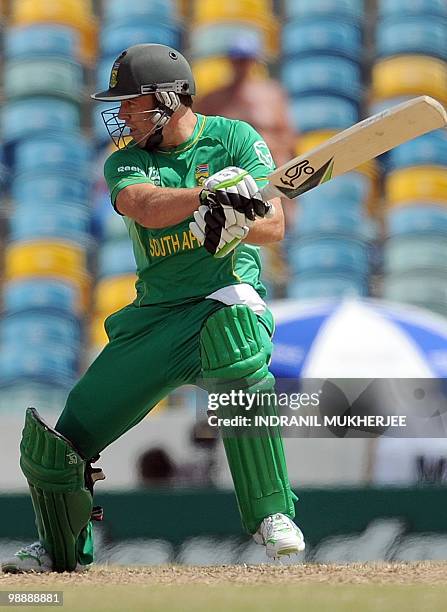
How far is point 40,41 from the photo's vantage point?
18.8 ft

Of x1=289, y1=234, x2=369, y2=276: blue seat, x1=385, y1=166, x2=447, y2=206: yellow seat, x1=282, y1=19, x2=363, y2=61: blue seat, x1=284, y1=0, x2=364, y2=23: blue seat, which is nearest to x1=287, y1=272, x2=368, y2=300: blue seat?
x1=289, y1=234, x2=369, y2=276: blue seat

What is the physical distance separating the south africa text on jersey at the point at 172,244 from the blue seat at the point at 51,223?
259 centimetres

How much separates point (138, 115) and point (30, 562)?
101 centimetres

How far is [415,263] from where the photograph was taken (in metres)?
5.05

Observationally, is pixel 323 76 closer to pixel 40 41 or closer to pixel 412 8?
pixel 412 8

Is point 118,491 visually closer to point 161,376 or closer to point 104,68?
point 161,376

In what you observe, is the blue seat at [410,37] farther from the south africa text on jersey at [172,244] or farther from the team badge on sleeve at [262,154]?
the south africa text on jersey at [172,244]

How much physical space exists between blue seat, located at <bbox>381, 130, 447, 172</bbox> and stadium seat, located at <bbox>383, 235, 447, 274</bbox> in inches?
14.9

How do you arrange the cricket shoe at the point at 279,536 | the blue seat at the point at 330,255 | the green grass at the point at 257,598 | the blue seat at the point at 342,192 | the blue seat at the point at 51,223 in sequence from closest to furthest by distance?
1. the green grass at the point at 257,598
2. the cricket shoe at the point at 279,536
3. the blue seat at the point at 330,255
4. the blue seat at the point at 51,223
5. the blue seat at the point at 342,192

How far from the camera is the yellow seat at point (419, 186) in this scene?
5.32 meters

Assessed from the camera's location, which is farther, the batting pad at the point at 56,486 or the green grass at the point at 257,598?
the batting pad at the point at 56,486

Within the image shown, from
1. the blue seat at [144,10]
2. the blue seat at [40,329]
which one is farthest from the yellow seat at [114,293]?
the blue seat at [144,10]

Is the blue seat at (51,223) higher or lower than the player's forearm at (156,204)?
higher

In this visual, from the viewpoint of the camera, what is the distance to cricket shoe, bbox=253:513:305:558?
2.44 m
